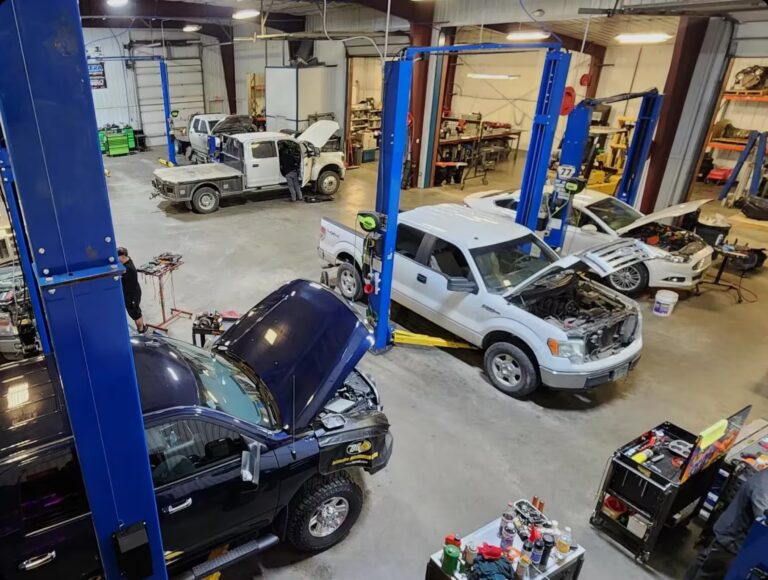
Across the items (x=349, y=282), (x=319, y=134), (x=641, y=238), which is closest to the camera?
(x=349, y=282)

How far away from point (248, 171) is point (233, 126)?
14.4 ft

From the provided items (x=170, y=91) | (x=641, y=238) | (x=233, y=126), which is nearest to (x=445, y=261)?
(x=641, y=238)

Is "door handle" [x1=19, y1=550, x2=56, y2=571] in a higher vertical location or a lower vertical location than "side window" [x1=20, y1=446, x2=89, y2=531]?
lower

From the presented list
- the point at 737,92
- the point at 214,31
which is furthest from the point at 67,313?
the point at 214,31

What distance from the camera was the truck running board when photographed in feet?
10.5

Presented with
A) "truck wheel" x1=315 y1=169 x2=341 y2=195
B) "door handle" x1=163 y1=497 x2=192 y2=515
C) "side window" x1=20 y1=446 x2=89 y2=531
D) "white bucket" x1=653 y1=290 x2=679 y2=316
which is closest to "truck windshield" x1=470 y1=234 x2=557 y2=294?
"white bucket" x1=653 y1=290 x2=679 y2=316

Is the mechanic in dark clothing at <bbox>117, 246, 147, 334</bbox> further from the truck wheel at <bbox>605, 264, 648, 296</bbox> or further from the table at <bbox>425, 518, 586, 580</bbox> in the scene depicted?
the truck wheel at <bbox>605, 264, 648, 296</bbox>

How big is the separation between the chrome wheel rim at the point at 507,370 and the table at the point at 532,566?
7.93 ft

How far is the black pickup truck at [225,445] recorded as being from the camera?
8.69 feet

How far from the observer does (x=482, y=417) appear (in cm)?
541

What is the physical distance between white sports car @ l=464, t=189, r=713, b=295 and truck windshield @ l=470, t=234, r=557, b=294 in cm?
A: 252

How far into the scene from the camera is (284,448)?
3.36 metres

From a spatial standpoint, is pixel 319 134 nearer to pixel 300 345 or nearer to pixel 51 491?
pixel 300 345

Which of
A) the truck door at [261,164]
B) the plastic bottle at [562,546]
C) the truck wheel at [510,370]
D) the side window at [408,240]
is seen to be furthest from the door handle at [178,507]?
the truck door at [261,164]
